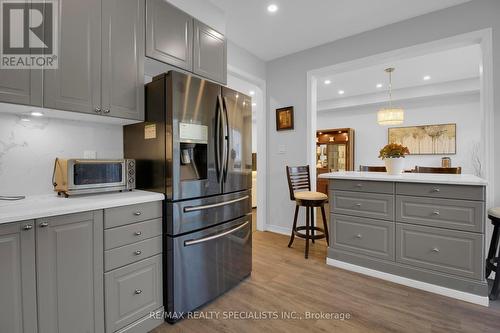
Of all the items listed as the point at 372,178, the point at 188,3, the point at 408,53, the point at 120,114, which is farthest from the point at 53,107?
the point at 408,53

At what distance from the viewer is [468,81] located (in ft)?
16.7

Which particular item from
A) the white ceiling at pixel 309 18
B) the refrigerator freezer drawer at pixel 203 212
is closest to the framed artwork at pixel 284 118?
the white ceiling at pixel 309 18

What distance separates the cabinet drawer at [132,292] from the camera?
1475 millimetres

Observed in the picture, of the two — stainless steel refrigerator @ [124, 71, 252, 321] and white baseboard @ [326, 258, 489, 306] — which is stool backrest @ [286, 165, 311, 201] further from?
stainless steel refrigerator @ [124, 71, 252, 321]

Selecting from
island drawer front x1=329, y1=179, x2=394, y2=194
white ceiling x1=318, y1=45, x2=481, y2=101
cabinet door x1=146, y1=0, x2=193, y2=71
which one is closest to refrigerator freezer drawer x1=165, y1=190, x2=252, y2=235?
island drawer front x1=329, y1=179, x2=394, y2=194

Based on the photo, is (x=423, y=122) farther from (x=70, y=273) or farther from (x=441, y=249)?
(x=70, y=273)

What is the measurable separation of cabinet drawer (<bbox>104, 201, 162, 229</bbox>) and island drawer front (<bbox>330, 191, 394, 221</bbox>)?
1.90 meters

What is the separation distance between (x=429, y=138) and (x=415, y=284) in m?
5.05

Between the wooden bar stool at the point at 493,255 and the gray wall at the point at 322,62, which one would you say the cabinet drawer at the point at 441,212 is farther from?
the gray wall at the point at 322,62

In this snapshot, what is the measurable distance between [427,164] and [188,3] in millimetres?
6521

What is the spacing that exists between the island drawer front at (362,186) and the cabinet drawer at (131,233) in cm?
190

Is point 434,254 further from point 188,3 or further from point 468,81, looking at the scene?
point 468,81

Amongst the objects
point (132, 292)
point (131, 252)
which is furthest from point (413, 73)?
point (132, 292)

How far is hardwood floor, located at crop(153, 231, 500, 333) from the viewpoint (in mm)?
1715
